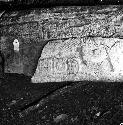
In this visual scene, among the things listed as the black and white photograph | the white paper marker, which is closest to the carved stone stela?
the black and white photograph

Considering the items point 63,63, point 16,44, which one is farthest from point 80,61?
point 16,44

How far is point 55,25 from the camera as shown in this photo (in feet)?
9.50

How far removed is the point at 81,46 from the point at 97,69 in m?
0.36

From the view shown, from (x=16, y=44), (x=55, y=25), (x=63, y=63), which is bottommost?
(x=63, y=63)

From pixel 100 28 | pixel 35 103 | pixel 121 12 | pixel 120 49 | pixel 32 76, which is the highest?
pixel 121 12

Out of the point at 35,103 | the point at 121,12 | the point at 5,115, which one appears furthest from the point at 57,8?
the point at 5,115

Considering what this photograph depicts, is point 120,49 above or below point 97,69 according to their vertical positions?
above

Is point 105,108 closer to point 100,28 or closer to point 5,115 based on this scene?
point 100,28

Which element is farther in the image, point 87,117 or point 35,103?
point 35,103

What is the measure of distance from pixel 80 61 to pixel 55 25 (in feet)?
1.84

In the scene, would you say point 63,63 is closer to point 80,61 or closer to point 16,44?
point 80,61

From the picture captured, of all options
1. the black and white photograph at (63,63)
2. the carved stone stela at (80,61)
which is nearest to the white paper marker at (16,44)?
the black and white photograph at (63,63)

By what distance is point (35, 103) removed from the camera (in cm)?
289

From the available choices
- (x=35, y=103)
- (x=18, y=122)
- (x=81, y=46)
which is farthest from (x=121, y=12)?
(x=18, y=122)
